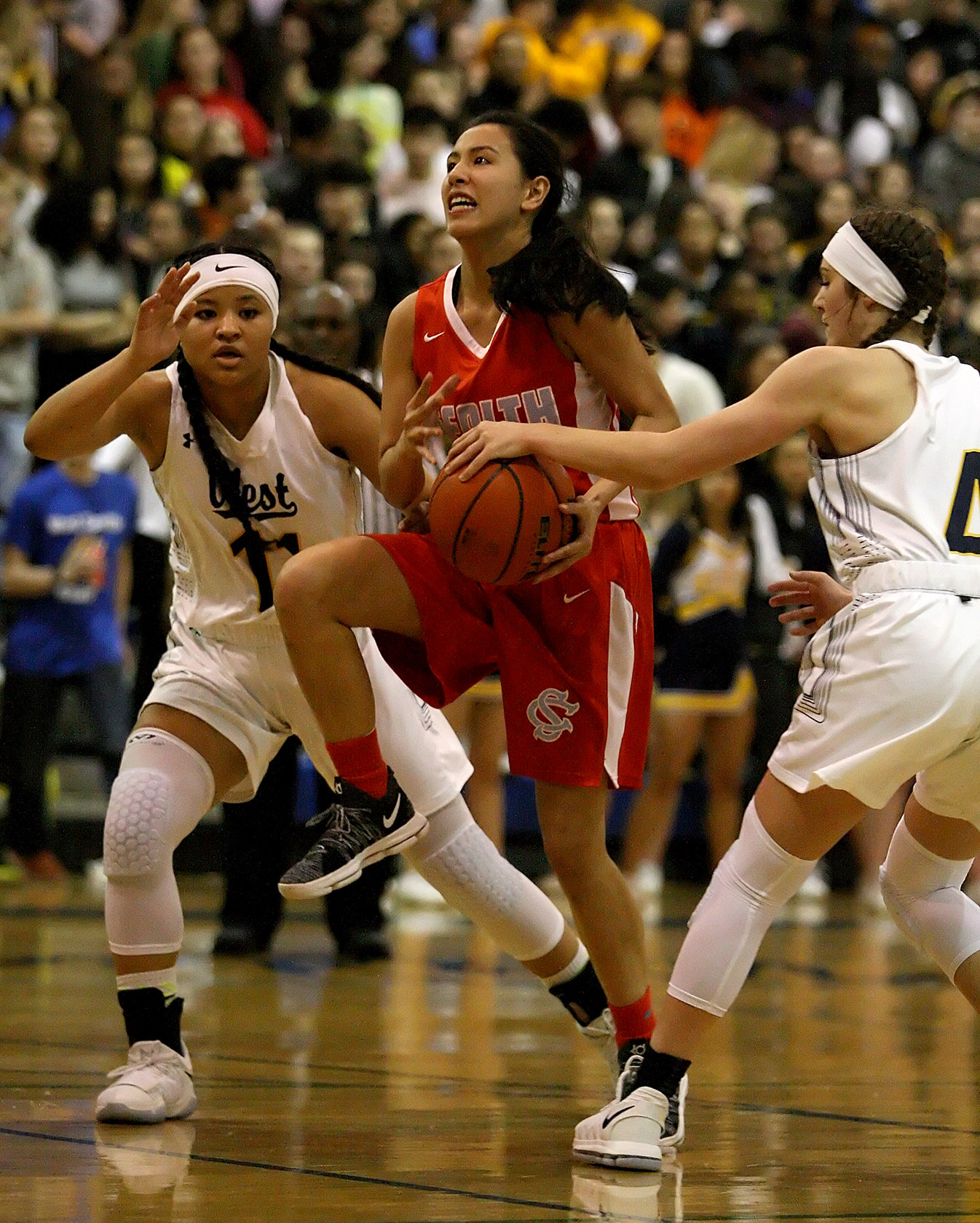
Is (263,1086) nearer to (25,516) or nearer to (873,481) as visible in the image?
(873,481)

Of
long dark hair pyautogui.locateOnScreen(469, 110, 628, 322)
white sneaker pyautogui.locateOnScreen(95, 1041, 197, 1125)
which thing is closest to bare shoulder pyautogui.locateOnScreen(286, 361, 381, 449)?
long dark hair pyautogui.locateOnScreen(469, 110, 628, 322)

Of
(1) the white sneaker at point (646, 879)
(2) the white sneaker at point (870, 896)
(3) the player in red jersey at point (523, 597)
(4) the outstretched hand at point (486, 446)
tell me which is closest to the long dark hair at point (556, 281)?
(3) the player in red jersey at point (523, 597)

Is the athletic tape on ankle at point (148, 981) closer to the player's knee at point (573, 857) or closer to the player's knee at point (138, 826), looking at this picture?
the player's knee at point (138, 826)

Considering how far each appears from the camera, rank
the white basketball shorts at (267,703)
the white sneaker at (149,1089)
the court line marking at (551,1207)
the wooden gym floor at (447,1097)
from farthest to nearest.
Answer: the white basketball shorts at (267,703), the white sneaker at (149,1089), the wooden gym floor at (447,1097), the court line marking at (551,1207)

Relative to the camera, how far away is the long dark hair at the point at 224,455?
14.8 ft

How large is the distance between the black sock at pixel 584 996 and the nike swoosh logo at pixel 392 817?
0.71m

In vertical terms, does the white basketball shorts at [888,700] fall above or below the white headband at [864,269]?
below

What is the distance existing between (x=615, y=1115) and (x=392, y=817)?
768 mm

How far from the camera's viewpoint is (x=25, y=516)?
9.16 meters

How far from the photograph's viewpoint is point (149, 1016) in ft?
14.5

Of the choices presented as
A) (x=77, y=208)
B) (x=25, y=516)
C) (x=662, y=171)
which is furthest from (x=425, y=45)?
(x=25, y=516)

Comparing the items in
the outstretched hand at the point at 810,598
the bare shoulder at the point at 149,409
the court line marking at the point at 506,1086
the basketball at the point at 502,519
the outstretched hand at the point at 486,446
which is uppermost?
the bare shoulder at the point at 149,409

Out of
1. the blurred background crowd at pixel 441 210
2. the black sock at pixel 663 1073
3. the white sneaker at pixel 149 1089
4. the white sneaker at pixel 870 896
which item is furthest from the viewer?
the white sneaker at pixel 870 896

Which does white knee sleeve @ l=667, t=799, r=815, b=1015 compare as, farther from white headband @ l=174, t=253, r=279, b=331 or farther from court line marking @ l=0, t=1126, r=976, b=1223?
white headband @ l=174, t=253, r=279, b=331
